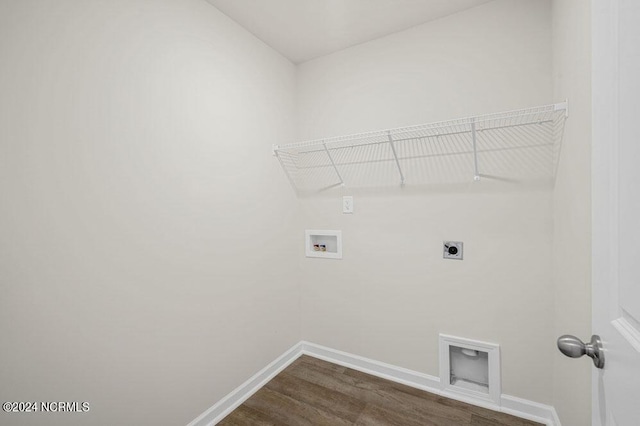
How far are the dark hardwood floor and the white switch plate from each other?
1230 millimetres

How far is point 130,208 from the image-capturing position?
1.29 meters

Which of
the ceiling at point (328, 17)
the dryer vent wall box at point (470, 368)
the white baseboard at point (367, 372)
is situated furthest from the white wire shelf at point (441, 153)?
the white baseboard at point (367, 372)

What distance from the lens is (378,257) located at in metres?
2.04

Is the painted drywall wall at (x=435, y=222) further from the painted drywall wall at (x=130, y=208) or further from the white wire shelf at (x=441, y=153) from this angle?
the painted drywall wall at (x=130, y=208)

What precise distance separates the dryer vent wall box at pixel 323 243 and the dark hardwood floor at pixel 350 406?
2.96 feet

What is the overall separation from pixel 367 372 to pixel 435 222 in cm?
124

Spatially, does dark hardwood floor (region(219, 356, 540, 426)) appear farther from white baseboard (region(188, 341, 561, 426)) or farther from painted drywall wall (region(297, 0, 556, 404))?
painted drywall wall (region(297, 0, 556, 404))

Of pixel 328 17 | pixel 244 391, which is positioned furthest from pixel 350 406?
pixel 328 17

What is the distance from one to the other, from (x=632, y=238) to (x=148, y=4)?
1964mm

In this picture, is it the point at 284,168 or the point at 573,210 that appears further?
the point at 284,168

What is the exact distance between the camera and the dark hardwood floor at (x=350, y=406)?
63.2 inches

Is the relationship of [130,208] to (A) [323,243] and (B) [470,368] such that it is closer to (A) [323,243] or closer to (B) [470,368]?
(A) [323,243]

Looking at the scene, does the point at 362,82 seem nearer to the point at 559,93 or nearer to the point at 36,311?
the point at 559,93

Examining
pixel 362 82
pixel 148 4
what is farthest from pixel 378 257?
pixel 148 4
